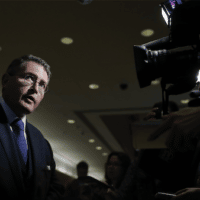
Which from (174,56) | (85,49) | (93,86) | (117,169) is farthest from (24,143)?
(93,86)

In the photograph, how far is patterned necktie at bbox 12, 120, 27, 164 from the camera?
666 millimetres

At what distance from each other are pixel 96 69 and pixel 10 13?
1520 mm

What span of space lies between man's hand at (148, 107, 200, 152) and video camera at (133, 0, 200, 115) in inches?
4.1

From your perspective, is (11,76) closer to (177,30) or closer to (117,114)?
(177,30)

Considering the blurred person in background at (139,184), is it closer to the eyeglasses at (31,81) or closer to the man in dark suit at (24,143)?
the man in dark suit at (24,143)

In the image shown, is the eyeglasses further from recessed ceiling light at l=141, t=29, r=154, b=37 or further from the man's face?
recessed ceiling light at l=141, t=29, r=154, b=37

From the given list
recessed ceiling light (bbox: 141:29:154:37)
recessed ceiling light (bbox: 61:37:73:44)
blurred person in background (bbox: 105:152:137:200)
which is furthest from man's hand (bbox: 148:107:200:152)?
recessed ceiling light (bbox: 61:37:73:44)

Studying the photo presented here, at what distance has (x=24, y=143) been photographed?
2.25 feet

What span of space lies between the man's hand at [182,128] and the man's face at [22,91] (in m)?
0.44

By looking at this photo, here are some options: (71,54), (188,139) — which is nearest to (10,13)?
(71,54)

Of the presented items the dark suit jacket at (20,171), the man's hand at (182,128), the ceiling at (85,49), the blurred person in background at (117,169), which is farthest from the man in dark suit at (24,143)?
the ceiling at (85,49)

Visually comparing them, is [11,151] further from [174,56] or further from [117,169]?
[117,169]

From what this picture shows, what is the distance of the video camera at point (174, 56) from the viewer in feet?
2.54

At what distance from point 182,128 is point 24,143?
1.74ft
